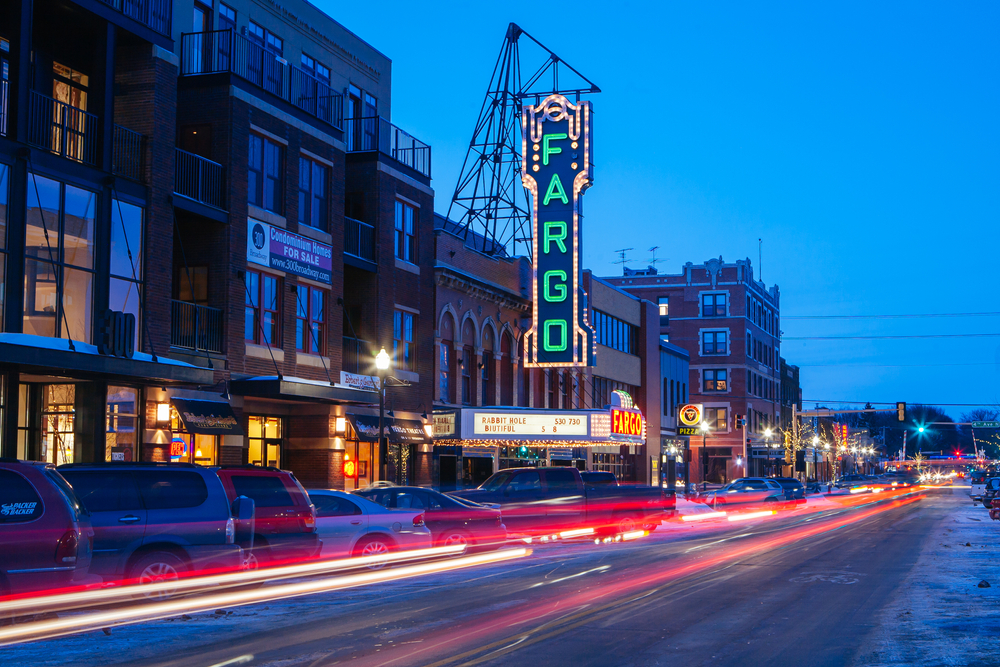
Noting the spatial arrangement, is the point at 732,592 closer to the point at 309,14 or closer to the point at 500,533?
the point at 500,533

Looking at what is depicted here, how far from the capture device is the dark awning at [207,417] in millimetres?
25141

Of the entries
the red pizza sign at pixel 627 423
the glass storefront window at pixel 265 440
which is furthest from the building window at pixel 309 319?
the red pizza sign at pixel 627 423

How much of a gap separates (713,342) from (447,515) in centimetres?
7265

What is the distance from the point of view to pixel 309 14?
34531mm

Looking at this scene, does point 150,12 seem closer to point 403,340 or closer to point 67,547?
point 403,340

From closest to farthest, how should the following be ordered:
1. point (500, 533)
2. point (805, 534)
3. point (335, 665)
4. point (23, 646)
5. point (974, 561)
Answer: point (335, 665), point (23, 646), point (974, 561), point (500, 533), point (805, 534)

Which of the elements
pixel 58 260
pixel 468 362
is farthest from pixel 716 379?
pixel 58 260

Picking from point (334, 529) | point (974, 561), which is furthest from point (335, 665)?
point (974, 561)

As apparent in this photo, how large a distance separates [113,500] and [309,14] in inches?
959

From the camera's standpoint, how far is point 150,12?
2584 cm

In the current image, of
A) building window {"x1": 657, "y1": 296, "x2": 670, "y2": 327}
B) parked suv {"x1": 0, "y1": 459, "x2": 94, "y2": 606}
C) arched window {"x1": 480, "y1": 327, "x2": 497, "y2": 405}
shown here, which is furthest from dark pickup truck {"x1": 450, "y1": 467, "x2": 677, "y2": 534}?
building window {"x1": 657, "y1": 296, "x2": 670, "y2": 327}

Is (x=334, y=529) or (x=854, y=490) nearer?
(x=334, y=529)

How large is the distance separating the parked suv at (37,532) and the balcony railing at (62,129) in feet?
42.7

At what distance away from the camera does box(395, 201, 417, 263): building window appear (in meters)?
36.3
